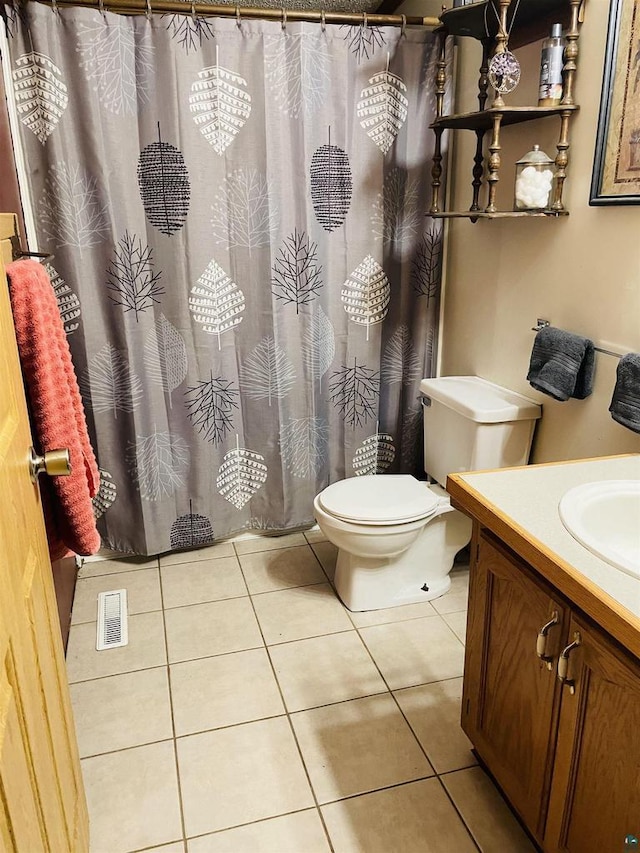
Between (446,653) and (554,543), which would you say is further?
(446,653)

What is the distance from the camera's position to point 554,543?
115 cm

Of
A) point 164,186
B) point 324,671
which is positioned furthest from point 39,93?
point 324,671

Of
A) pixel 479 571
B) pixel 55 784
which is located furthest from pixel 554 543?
pixel 55 784

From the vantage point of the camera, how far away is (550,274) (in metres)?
1.98

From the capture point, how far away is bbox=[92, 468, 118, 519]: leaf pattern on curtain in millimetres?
2438

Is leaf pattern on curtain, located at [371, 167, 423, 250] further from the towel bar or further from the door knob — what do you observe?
the door knob

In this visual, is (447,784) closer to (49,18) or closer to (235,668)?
(235,668)

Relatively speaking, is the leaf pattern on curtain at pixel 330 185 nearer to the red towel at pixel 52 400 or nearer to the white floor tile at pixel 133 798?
the red towel at pixel 52 400

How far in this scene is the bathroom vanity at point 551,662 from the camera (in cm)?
102

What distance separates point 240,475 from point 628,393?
1529 mm

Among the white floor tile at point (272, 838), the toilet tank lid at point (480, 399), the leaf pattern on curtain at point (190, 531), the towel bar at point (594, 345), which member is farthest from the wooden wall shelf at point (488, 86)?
the white floor tile at point (272, 838)

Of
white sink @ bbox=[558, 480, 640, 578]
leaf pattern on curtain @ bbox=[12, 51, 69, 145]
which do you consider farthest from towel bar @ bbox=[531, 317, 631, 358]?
leaf pattern on curtain @ bbox=[12, 51, 69, 145]

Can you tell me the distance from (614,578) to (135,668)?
1.52 metres

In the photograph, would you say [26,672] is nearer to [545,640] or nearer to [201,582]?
[545,640]
